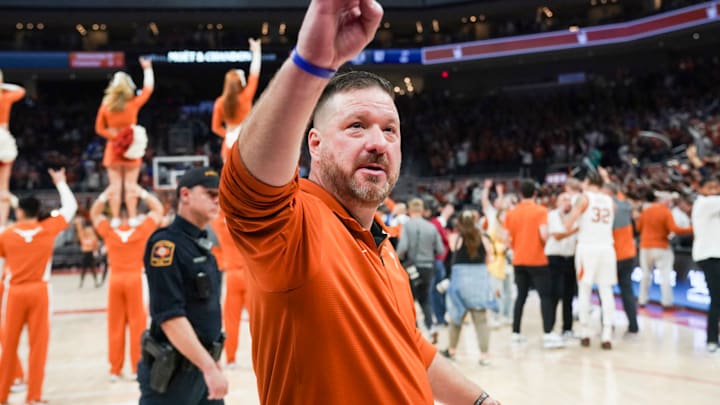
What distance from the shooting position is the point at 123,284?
246 inches

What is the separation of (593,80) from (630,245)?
64.5 ft

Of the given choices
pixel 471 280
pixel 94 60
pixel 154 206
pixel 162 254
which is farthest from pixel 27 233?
pixel 94 60

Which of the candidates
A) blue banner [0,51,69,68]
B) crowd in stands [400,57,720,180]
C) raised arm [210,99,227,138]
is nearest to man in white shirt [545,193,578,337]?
raised arm [210,99,227,138]

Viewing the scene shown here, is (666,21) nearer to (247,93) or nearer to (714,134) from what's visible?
(714,134)

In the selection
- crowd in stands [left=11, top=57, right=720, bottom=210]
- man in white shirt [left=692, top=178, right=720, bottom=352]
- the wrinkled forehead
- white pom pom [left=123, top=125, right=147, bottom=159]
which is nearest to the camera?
the wrinkled forehead

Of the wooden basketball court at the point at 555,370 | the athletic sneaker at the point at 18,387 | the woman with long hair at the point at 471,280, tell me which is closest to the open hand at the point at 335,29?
the wooden basketball court at the point at 555,370

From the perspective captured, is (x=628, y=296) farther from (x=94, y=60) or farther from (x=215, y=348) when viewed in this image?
(x=94, y=60)

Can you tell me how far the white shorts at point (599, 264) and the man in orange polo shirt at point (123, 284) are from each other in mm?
5123

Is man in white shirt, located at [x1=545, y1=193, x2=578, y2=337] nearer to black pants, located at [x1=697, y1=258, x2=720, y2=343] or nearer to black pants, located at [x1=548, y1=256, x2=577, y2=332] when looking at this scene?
black pants, located at [x1=548, y1=256, x2=577, y2=332]

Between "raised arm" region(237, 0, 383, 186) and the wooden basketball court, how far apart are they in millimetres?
4948

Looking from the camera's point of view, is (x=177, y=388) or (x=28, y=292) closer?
(x=177, y=388)

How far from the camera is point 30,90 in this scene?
1092 inches

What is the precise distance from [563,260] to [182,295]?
6.18 meters

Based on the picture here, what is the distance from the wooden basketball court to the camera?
5719mm
